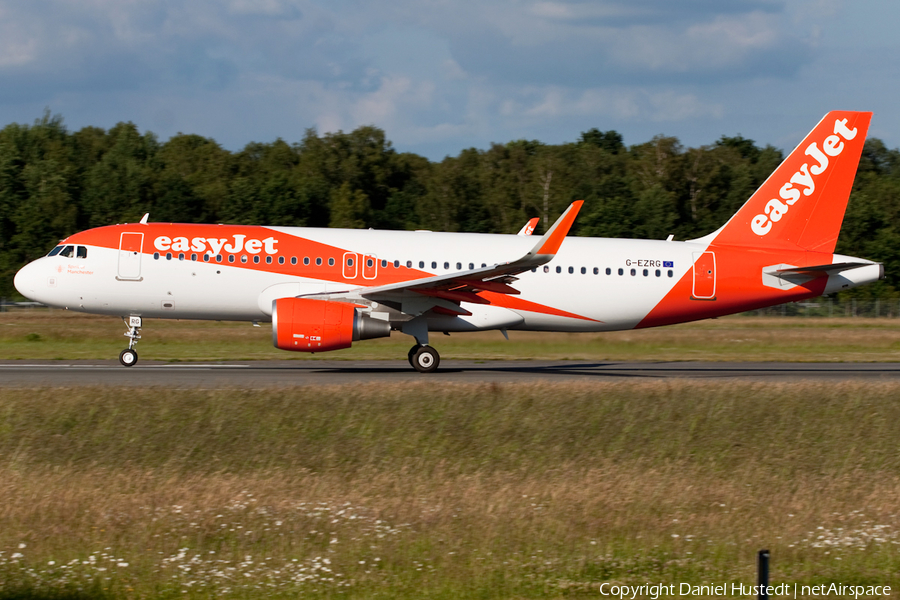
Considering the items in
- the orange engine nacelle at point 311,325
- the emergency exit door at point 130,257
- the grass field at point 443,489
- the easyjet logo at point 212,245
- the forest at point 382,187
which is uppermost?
the forest at point 382,187

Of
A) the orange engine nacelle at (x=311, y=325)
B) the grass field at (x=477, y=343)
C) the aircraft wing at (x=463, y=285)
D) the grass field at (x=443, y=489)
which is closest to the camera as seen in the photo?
the grass field at (x=443, y=489)

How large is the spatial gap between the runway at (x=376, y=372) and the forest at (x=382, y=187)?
34254mm

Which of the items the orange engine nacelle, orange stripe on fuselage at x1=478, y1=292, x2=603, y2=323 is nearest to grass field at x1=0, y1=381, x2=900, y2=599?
the orange engine nacelle

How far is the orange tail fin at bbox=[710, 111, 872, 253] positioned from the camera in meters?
24.5

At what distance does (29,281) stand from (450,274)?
10.4m

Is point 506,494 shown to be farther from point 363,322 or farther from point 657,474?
point 363,322

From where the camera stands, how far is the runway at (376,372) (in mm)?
19688

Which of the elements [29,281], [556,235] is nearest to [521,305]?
[556,235]

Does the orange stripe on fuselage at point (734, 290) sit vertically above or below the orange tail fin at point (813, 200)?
below

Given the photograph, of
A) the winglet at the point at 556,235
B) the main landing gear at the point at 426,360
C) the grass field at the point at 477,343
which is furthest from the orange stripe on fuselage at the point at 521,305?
the winglet at the point at 556,235

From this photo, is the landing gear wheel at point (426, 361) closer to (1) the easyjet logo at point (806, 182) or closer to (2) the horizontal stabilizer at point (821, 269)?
(2) the horizontal stabilizer at point (821, 269)

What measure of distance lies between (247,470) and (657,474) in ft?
19.4

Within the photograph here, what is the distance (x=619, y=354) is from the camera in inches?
985

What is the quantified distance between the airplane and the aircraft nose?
0.16 feet
